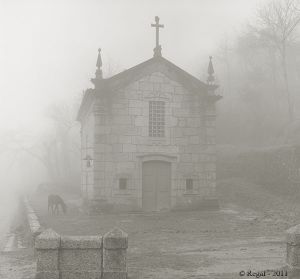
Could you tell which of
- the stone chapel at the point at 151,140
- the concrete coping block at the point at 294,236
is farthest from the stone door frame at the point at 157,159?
the concrete coping block at the point at 294,236

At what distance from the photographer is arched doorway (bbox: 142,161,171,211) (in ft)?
69.1

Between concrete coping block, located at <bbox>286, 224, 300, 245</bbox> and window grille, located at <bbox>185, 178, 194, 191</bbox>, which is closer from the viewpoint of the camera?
concrete coping block, located at <bbox>286, 224, 300, 245</bbox>

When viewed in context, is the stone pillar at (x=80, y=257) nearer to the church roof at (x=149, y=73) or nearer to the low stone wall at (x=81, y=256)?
the low stone wall at (x=81, y=256)

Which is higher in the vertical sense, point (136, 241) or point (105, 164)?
point (105, 164)

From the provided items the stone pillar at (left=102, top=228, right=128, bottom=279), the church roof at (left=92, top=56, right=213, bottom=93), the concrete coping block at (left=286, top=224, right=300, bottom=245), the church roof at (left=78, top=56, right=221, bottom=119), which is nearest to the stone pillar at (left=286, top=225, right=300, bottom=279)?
the concrete coping block at (left=286, top=224, right=300, bottom=245)

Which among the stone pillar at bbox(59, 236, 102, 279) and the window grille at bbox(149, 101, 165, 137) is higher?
the window grille at bbox(149, 101, 165, 137)

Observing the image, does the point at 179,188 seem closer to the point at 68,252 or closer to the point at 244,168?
the point at 244,168

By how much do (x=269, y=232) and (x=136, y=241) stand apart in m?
4.58

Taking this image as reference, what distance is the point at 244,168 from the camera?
2945cm

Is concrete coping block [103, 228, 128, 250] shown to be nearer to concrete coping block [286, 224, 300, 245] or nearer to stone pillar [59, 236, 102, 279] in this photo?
stone pillar [59, 236, 102, 279]

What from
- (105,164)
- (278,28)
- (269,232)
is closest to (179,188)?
(105,164)

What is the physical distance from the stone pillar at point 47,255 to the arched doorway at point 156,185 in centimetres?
1288

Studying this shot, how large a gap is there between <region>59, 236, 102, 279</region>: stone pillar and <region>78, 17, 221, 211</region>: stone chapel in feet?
39.0

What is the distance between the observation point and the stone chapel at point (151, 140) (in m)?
20.6
